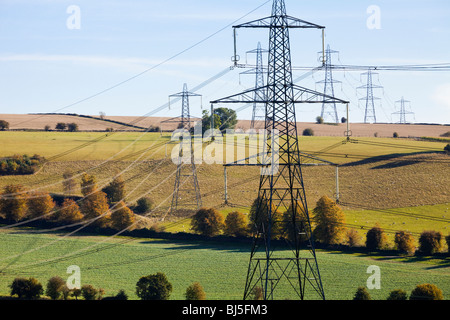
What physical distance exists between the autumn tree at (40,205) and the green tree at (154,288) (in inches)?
1602

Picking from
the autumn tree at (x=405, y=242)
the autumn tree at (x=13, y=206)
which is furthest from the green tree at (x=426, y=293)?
the autumn tree at (x=13, y=206)

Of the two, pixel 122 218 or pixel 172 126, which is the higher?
pixel 172 126

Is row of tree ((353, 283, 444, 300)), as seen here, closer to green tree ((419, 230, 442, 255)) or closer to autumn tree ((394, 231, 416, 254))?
Answer: autumn tree ((394, 231, 416, 254))

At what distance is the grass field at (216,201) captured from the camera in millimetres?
58469

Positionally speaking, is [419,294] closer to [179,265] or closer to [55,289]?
[179,265]

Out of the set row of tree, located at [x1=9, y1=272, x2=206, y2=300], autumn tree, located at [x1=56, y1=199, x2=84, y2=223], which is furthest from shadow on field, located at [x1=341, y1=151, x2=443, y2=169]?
row of tree, located at [x1=9, y1=272, x2=206, y2=300]

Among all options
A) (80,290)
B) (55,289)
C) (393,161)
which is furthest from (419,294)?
(393,161)

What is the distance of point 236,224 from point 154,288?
28.8 metres

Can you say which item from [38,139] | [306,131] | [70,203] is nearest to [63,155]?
[38,139]

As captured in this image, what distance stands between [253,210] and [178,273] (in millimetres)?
20451

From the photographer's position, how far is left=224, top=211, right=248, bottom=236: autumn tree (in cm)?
7623

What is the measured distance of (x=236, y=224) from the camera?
76438mm

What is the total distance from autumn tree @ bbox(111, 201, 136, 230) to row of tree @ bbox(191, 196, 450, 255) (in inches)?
343

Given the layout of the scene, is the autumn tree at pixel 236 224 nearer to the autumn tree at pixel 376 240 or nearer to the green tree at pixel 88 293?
the autumn tree at pixel 376 240
